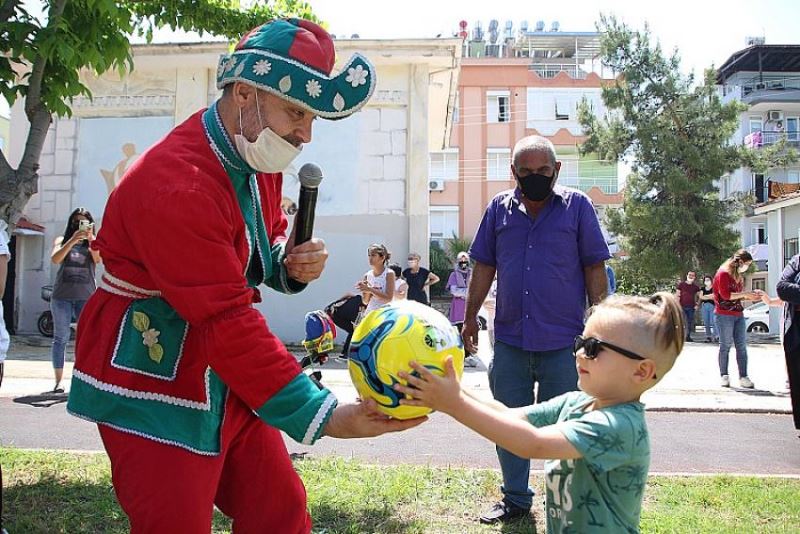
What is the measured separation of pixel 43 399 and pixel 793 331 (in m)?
7.97

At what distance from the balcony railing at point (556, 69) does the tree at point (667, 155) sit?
1498 cm

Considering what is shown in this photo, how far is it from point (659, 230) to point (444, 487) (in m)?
23.2

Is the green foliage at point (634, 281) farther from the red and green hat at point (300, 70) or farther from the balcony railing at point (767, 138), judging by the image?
the red and green hat at point (300, 70)

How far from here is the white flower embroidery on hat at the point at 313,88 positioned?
2291 mm

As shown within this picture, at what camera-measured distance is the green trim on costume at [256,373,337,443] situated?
6.97ft

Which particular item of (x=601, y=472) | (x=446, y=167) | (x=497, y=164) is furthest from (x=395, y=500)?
(x=497, y=164)

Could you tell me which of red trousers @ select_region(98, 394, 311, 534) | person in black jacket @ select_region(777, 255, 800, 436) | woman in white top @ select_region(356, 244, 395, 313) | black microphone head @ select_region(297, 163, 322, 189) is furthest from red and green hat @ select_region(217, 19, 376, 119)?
woman in white top @ select_region(356, 244, 395, 313)

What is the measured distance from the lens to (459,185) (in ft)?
141

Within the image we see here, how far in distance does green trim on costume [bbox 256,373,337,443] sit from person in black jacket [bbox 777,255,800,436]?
5744 mm

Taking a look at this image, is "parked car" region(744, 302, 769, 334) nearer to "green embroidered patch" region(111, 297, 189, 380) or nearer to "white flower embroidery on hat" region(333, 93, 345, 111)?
"white flower embroidery on hat" region(333, 93, 345, 111)

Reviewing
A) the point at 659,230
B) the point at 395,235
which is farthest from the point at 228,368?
the point at 659,230

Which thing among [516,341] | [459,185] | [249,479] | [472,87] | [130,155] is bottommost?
[249,479]

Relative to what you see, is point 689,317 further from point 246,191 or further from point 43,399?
point 246,191

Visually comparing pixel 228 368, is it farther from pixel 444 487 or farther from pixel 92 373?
pixel 444 487
